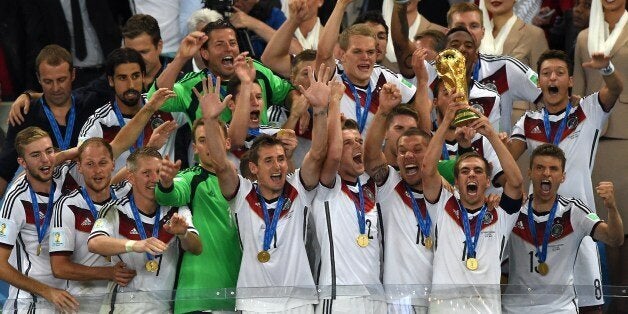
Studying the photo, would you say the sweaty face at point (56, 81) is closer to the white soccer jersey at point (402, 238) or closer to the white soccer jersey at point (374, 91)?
the white soccer jersey at point (374, 91)

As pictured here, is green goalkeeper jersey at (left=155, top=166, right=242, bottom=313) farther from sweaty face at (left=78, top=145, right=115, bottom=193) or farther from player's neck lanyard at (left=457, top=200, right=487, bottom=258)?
player's neck lanyard at (left=457, top=200, right=487, bottom=258)

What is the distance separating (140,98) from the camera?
11.9 metres

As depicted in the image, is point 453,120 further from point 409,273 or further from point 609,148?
point 609,148

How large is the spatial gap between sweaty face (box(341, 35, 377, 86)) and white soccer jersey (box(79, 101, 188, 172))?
49.9 inches

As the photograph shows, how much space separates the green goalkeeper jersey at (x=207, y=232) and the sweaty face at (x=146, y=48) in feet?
5.53

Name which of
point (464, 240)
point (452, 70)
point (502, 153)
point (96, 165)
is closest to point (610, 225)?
point (502, 153)

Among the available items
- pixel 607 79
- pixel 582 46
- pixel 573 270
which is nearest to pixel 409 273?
pixel 573 270

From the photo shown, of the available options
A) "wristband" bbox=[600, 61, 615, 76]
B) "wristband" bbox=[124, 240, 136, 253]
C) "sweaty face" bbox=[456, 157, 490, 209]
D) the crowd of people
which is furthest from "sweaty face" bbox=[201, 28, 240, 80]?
"wristband" bbox=[600, 61, 615, 76]

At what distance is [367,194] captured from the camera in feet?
36.6

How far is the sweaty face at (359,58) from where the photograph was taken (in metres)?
11.8

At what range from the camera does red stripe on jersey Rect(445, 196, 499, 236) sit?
11.0m

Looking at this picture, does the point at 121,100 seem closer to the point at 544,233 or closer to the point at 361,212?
the point at 361,212

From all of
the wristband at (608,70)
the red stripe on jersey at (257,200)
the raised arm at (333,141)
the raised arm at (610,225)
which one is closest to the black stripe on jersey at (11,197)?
the red stripe on jersey at (257,200)

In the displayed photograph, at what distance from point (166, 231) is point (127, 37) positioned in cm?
228
